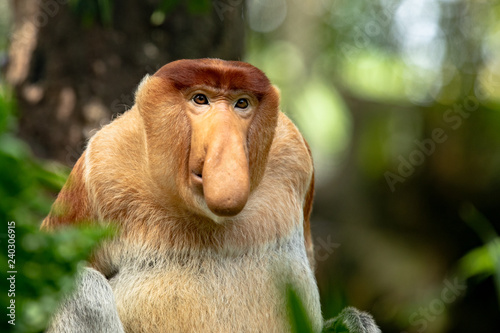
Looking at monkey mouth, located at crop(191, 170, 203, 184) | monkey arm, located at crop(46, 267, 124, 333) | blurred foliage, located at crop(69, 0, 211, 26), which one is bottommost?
monkey arm, located at crop(46, 267, 124, 333)

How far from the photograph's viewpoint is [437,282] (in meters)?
7.84

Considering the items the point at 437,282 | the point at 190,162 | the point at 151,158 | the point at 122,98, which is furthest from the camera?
the point at 437,282

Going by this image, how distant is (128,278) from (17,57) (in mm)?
2735

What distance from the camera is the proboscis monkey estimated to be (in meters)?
2.57

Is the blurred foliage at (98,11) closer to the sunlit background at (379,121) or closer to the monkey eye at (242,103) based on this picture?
the sunlit background at (379,121)

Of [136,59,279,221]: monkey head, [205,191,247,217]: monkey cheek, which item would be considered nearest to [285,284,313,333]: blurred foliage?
[205,191,247,217]: monkey cheek

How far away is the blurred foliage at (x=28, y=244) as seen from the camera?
0.87 m

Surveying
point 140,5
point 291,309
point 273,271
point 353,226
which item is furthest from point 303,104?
point 291,309

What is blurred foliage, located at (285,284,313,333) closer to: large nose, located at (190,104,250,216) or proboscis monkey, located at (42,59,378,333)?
large nose, located at (190,104,250,216)

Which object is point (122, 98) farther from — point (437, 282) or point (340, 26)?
point (340, 26)

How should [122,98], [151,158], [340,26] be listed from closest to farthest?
[151,158] < [122,98] < [340,26]

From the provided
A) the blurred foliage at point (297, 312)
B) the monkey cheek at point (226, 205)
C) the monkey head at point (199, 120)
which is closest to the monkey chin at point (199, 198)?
the monkey head at point (199, 120)

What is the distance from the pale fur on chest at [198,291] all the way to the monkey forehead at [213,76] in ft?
2.51

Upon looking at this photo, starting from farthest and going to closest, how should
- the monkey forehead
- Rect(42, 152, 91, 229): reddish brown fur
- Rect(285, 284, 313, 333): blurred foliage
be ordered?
Rect(42, 152, 91, 229): reddish brown fur
the monkey forehead
Rect(285, 284, 313, 333): blurred foliage
